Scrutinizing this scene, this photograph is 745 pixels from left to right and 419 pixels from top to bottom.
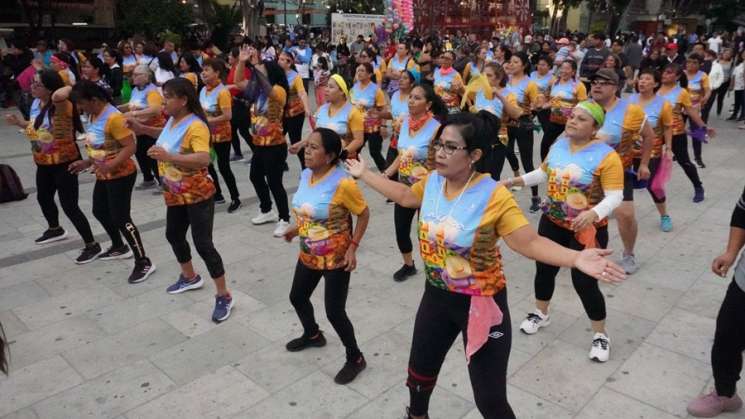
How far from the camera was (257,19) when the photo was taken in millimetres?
25453

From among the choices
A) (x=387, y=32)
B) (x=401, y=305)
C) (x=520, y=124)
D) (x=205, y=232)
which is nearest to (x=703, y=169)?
(x=520, y=124)

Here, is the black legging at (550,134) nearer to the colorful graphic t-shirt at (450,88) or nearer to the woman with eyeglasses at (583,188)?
the colorful graphic t-shirt at (450,88)

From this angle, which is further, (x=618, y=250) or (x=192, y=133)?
(x=618, y=250)

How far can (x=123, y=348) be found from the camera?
14.1 ft

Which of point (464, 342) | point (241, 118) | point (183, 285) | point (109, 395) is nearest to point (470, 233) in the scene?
point (464, 342)

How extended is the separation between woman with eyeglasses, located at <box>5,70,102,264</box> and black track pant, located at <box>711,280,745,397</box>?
5619 mm

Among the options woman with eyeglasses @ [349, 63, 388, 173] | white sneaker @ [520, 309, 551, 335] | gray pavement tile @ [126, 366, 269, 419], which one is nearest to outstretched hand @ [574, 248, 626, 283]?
white sneaker @ [520, 309, 551, 335]

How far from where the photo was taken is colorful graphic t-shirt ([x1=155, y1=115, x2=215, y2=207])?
14.7 ft

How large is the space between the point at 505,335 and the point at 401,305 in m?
2.26

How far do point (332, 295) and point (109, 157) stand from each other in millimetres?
2777

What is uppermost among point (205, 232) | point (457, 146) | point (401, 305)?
point (457, 146)

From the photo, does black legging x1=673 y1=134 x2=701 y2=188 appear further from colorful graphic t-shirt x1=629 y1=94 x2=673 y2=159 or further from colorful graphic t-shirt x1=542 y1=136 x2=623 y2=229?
colorful graphic t-shirt x1=542 y1=136 x2=623 y2=229

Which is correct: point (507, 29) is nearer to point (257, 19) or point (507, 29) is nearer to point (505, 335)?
point (257, 19)

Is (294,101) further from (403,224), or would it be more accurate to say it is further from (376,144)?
(403,224)
